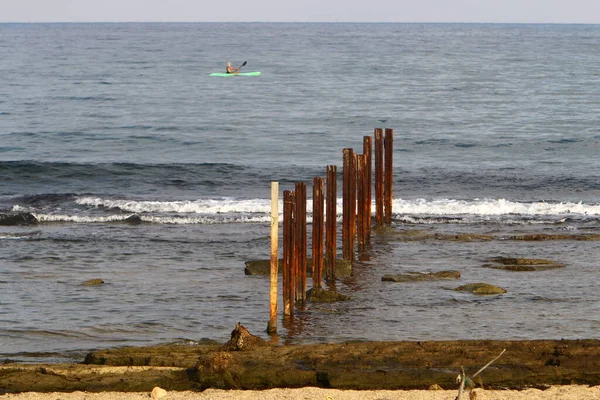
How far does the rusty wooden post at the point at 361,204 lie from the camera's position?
19.2 metres

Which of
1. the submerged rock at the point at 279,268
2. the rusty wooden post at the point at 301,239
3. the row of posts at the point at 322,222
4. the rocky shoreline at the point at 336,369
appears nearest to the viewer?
the rocky shoreline at the point at 336,369

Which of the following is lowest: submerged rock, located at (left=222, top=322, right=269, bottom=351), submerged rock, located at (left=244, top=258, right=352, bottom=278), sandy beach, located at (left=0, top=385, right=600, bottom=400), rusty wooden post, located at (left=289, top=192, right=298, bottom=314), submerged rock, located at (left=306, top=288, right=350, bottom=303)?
sandy beach, located at (left=0, top=385, right=600, bottom=400)

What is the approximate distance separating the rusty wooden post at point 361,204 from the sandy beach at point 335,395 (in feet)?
29.2

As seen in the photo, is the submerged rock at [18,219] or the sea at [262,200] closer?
the sea at [262,200]

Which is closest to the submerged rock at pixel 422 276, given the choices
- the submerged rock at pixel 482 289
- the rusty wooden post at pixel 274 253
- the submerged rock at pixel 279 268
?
the submerged rock at pixel 279 268

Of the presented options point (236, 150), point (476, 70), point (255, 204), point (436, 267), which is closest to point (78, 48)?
point (476, 70)

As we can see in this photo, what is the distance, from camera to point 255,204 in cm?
2716

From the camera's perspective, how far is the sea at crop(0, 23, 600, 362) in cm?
1484

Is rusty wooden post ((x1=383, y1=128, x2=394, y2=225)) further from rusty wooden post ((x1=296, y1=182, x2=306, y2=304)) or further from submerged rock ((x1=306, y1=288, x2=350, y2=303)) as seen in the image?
rusty wooden post ((x1=296, y1=182, x2=306, y2=304))

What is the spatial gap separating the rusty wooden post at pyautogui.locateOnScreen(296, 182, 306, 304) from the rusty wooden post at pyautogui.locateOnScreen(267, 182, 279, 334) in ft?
3.09

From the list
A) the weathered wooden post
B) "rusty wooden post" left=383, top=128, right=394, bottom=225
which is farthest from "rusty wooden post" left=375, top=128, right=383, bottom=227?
the weathered wooden post

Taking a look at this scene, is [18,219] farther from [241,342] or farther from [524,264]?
[241,342]

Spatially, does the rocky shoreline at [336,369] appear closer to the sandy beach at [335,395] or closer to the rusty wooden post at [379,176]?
the sandy beach at [335,395]

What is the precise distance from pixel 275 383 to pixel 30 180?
918 inches
